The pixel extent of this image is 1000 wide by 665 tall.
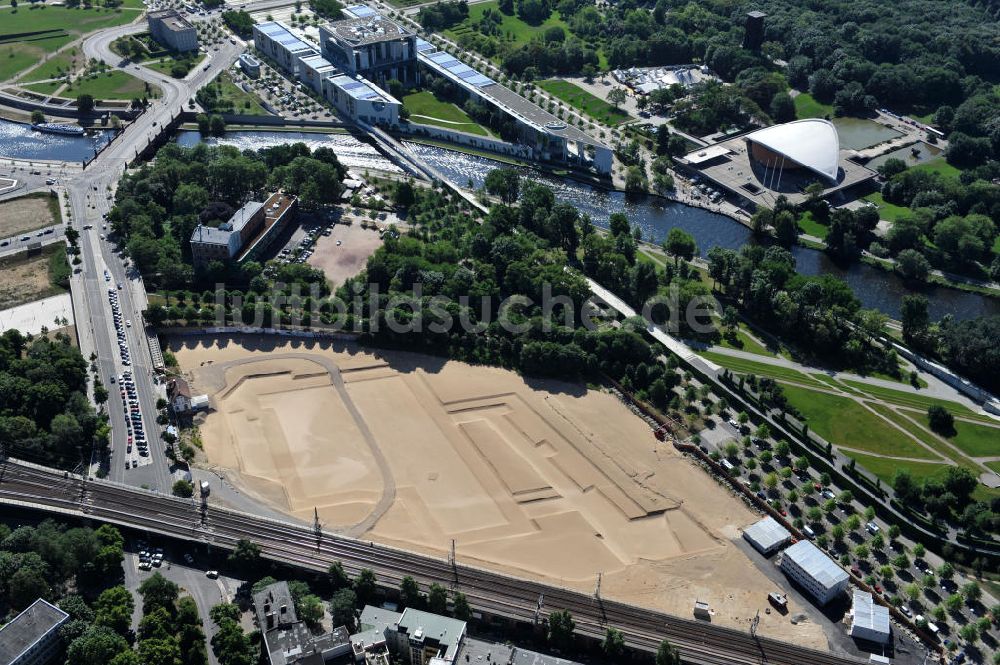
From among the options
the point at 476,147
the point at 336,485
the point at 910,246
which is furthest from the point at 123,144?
the point at 910,246

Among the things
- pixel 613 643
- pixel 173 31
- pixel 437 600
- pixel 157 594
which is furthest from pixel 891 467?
pixel 173 31

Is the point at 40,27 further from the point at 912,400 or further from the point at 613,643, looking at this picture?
the point at 912,400

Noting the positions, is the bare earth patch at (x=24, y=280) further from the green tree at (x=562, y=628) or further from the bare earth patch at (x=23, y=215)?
the green tree at (x=562, y=628)

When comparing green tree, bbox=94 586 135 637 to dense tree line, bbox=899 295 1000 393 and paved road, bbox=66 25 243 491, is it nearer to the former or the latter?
paved road, bbox=66 25 243 491

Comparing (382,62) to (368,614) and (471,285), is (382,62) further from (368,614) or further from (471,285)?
(368,614)

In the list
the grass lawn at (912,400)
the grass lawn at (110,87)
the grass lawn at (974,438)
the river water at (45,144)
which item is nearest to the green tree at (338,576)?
the grass lawn at (912,400)

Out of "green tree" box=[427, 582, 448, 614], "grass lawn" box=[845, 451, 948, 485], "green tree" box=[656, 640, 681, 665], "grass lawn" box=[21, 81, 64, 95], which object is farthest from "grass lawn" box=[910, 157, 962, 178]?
"grass lawn" box=[21, 81, 64, 95]
